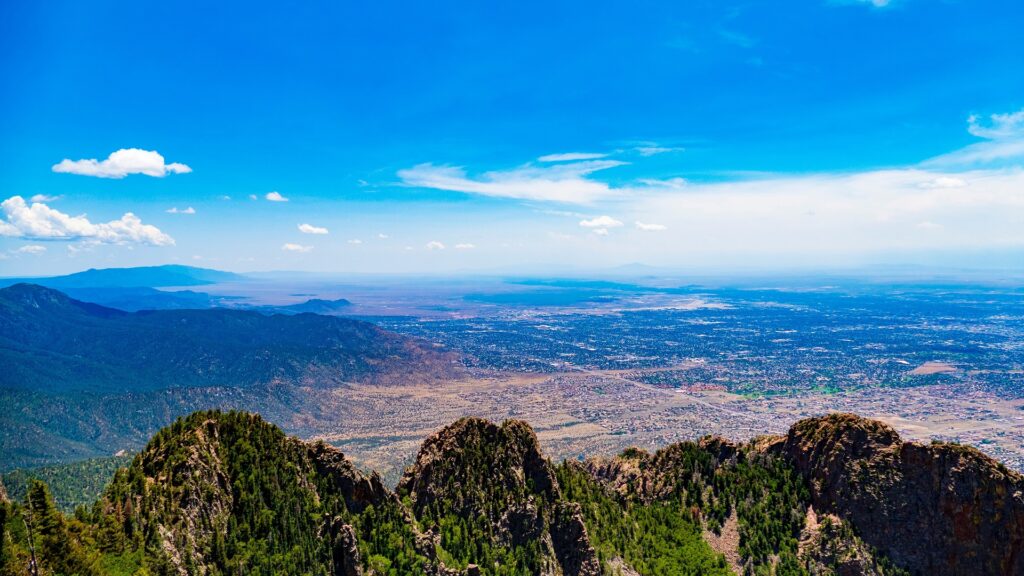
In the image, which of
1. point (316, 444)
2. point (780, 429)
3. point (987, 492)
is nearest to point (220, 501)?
point (316, 444)

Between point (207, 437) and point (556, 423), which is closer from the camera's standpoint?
point (207, 437)

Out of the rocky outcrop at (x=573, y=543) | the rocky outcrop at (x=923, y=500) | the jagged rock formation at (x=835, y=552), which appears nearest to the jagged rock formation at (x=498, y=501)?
the rocky outcrop at (x=573, y=543)

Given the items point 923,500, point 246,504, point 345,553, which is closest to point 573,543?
point 345,553

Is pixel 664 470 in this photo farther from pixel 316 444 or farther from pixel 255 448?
pixel 255 448

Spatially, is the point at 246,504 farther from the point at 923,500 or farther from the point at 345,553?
the point at 923,500

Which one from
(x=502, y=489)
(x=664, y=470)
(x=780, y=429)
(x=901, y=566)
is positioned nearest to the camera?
(x=901, y=566)

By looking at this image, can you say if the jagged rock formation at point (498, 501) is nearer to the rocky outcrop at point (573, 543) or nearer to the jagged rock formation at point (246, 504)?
the rocky outcrop at point (573, 543)

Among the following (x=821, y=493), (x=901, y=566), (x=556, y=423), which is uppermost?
(x=821, y=493)

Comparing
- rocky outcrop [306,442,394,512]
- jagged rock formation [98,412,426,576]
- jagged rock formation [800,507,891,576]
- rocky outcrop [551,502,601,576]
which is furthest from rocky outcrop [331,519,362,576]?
jagged rock formation [800,507,891,576]
